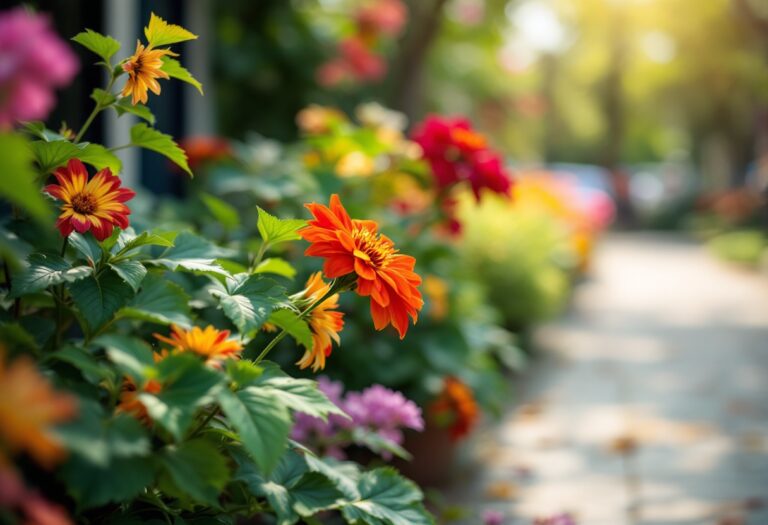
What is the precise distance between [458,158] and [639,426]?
1961mm

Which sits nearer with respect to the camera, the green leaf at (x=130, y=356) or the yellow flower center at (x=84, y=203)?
the green leaf at (x=130, y=356)

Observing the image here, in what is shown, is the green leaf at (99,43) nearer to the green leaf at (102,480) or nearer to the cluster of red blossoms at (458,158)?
the green leaf at (102,480)

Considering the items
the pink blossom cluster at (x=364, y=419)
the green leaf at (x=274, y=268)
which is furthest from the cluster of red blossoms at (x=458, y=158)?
the green leaf at (x=274, y=268)

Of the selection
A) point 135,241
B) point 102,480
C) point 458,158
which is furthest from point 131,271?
point 458,158

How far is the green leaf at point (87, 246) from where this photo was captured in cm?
122

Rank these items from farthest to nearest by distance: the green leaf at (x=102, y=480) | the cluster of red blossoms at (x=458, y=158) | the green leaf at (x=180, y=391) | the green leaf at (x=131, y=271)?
the cluster of red blossoms at (x=458, y=158), the green leaf at (x=131, y=271), the green leaf at (x=180, y=391), the green leaf at (x=102, y=480)

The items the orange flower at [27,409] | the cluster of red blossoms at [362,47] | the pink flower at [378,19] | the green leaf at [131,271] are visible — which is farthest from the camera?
the pink flower at [378,19]

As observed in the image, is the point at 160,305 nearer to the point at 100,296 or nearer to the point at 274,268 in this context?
the point at 100,296

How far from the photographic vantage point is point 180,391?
0.96m

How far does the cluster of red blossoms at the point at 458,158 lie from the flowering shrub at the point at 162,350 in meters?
1.13

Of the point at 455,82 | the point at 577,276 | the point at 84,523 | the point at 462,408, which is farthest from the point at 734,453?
the point at 577,276

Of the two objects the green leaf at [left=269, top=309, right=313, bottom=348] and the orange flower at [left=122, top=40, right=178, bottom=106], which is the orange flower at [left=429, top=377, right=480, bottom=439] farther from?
the orange flower at [left=122, top=40, right=178, bottom=106]

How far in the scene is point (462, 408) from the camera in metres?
2.81

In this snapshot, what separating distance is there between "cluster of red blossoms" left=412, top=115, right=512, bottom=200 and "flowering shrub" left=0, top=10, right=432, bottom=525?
113 centimetres
